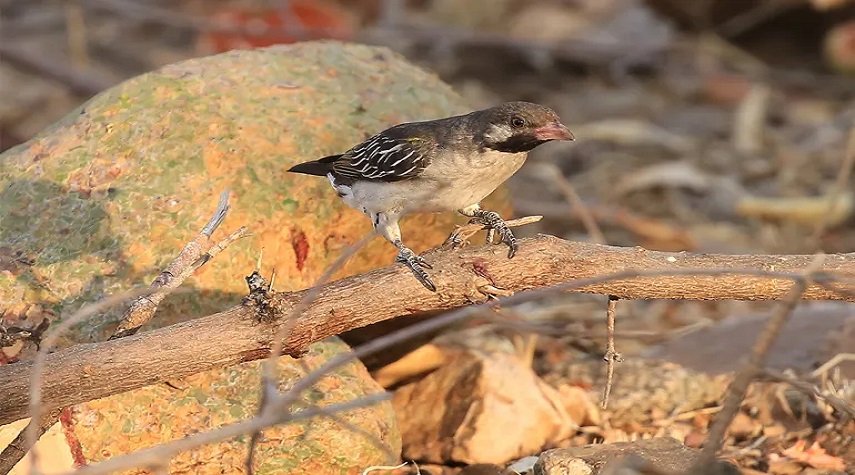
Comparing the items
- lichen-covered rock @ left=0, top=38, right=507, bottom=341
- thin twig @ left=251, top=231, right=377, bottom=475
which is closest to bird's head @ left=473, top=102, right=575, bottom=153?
lichen-covered rock @ left=0, top=38, right=507, bottom=341

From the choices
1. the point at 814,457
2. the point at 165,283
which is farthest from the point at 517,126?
the point at 814,457

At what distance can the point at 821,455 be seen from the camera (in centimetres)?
397

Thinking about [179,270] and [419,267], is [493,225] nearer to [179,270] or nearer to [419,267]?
[419,267]

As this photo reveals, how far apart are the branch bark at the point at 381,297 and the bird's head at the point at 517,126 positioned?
15.4 inches

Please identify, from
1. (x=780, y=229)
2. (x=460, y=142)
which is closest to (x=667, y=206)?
(x=780, y=229)

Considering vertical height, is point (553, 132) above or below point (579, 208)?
above

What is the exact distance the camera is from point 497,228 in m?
3.55

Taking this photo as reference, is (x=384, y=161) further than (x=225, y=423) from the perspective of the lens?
Yes

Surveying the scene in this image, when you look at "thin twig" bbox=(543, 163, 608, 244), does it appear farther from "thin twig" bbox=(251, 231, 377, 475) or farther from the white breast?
"thin twig" bbox=(251, 231, 377, 475)

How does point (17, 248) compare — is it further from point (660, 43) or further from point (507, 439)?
point (660, 43)

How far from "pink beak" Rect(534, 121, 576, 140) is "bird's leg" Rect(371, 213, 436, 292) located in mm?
544

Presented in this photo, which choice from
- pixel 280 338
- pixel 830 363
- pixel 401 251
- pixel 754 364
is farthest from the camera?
pixel 830 363

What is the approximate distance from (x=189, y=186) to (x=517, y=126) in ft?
3.73

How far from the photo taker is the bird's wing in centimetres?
368
